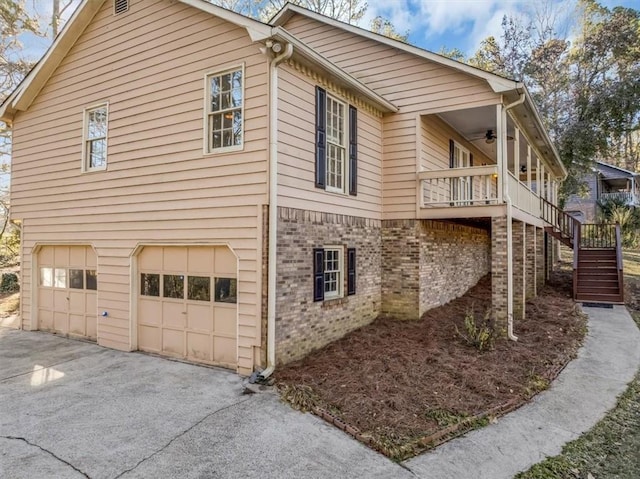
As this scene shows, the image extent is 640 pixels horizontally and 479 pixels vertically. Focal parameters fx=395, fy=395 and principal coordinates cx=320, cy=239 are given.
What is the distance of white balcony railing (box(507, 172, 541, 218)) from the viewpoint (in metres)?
9.45

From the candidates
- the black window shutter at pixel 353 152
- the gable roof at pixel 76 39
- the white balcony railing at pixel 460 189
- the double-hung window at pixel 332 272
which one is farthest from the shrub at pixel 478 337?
the gable roof at pixel 76 39

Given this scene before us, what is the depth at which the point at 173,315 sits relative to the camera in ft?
26.0

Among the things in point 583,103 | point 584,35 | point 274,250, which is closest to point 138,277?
point 274,250

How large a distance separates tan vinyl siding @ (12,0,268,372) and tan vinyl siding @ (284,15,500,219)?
4.26 m

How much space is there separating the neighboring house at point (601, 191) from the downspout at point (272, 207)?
30.3 metres

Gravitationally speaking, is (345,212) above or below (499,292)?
above

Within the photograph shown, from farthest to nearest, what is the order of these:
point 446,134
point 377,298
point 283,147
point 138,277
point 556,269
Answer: point 556,269, point 446,134, point 377,298, point 138,277, point 283,147

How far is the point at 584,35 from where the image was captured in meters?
23.9

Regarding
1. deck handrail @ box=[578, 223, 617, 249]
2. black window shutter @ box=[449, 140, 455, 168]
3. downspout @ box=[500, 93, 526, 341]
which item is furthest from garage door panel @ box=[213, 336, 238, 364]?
deck handrail @ box=[578, 223, 617, 249]

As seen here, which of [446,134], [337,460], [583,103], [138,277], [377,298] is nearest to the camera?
[337,460]

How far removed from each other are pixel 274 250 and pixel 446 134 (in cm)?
761

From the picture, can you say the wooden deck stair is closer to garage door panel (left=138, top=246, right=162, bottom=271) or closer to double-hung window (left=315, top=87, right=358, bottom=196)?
double-hung window (left=315, top=87, right=358, bottom=196)

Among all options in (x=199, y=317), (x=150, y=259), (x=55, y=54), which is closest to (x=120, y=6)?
(x=55, y=54)

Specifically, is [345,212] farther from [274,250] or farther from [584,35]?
[584,35]
